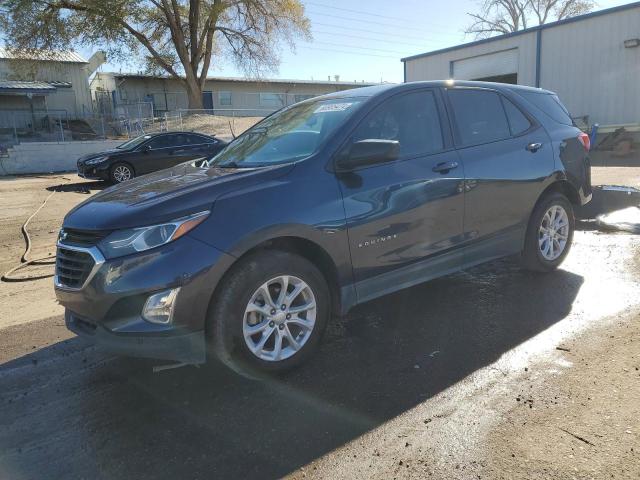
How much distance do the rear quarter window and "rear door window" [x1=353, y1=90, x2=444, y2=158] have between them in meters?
1.46

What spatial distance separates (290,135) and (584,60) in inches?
774

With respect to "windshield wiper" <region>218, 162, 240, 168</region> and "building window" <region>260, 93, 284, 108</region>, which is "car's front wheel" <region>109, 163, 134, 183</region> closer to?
"windshield wiper" <region>218, 162, 240, 168</region>

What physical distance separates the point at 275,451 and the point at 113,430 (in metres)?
0.97

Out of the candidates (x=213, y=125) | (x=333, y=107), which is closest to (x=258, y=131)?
(x=333, y=107)

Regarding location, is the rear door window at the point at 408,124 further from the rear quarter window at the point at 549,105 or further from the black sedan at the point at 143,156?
the black sedan at the point at 143,156

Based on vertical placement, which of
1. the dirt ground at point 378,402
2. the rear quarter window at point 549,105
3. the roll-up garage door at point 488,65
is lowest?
the dirt ground at point 378,402

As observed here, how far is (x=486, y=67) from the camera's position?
77.2ft

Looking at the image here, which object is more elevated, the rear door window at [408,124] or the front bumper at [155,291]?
the rear door window at [408,124]

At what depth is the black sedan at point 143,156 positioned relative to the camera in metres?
15.0

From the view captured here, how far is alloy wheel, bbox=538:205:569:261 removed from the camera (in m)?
5.24

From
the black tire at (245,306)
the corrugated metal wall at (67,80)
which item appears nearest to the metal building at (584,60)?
the black tire at (245,306)

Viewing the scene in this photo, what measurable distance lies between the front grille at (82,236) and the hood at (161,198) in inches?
1.2

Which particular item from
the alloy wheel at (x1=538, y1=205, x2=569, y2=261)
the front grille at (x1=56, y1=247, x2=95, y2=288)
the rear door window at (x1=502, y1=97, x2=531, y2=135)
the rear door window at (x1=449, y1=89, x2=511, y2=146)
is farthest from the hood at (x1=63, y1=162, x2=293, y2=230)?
the alloy wheel at (x1=538, y1=205, x2=569, y2=261)

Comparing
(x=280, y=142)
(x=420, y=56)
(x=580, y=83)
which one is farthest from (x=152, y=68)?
Answer: (x=280, y=142)
